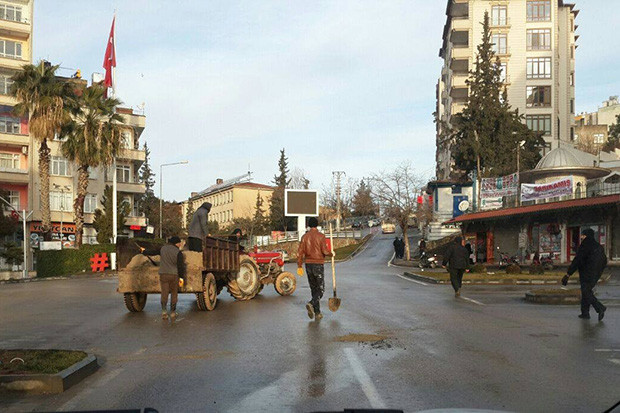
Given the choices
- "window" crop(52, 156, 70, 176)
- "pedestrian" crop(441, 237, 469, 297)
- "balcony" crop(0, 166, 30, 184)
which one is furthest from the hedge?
"pedestrian" crop(441, 237, 469, 297)

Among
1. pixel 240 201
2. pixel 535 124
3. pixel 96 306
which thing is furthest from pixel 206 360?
pixel 240 201

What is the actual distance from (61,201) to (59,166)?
3.06m

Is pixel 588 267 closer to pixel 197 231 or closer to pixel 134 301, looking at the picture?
pixel 197 231

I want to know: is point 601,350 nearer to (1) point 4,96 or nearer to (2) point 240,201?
(1) point 4,96

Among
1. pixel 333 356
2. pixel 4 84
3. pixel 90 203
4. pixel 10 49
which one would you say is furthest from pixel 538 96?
pixel 333 356

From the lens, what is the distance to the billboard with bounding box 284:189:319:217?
66.1m

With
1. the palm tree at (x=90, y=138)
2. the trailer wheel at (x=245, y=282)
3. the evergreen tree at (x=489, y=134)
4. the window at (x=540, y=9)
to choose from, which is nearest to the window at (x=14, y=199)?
the palm tree at (x=90, y=138)

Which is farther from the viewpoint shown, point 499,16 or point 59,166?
point 499,16

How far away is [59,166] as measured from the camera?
5847 cm

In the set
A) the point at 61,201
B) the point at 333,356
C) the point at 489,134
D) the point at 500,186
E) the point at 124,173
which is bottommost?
the point at 333,356

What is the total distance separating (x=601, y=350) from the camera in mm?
9398

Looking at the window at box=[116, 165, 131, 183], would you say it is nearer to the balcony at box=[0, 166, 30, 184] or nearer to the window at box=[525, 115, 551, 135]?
the balcony at box=[0, 166, 30, 184]

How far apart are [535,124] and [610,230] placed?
43206 millimetres

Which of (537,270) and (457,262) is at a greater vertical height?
(457,262)
